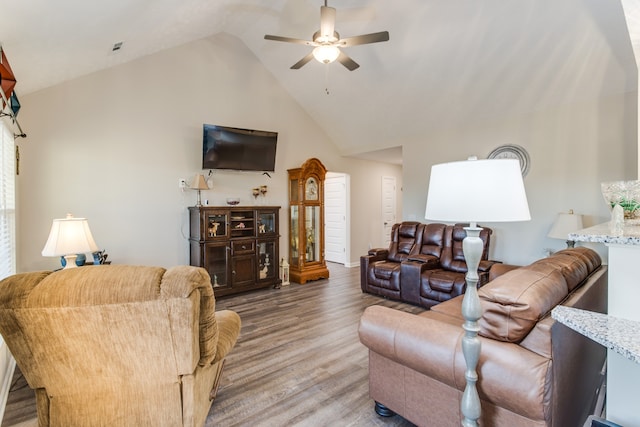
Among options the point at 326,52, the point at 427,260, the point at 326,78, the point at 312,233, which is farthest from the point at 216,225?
the point at 427,260

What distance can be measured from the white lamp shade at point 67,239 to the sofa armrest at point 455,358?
2.26 meters

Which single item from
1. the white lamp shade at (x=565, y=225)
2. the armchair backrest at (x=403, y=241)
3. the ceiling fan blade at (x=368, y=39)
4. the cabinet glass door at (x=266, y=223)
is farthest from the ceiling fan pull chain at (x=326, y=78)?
the white lamp shade at (x=565, y=225)

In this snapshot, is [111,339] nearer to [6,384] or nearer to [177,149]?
[6,384]

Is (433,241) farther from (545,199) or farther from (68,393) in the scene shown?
(68,393)

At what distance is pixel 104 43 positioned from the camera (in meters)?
3.04

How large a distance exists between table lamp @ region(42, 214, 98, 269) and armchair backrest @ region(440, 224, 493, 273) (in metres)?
3.97

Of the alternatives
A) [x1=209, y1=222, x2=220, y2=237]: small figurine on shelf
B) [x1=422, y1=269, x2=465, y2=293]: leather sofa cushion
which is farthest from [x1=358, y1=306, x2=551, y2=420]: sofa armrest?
[x1=209, y1=222, x2=220, y2=237]: small figurine on shelf

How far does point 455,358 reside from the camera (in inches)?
60.2

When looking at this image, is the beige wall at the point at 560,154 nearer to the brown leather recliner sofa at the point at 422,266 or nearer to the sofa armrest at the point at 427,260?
the brown leather recliner sofa at the point at 422,266

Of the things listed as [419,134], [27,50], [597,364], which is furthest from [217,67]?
[597,364]

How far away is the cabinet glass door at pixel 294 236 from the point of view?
555 centimetres

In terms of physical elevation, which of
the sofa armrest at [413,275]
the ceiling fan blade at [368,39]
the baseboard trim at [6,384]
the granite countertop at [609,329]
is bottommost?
the baseboard trim at [6,384]

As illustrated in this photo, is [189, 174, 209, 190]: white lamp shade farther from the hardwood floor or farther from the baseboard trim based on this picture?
the baseboard trim

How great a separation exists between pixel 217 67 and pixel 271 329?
154 inches
